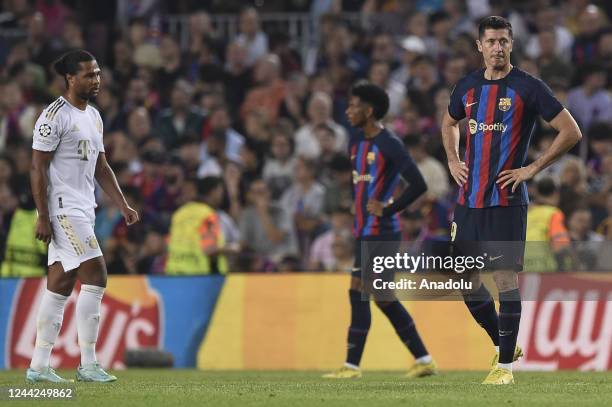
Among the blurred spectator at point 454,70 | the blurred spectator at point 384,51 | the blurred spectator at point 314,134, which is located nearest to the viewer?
the blurred spectator at point 314,134

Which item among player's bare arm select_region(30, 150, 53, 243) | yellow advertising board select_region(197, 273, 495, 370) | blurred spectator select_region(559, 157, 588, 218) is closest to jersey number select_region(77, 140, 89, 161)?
player's bare arm select_region(30, 150, 53, 243)

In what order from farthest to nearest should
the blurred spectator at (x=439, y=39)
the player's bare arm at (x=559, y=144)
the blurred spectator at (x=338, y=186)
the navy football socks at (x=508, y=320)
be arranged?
1. the blurred spectator at (x=439, y=39)
2. the blurred spectator at (x=338, y=186)
3. the navy football socks at (x=508, y=320)
4. the player's bare arm at (x=559, y=144)

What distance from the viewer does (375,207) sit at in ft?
39.7

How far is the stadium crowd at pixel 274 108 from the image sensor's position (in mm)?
16641

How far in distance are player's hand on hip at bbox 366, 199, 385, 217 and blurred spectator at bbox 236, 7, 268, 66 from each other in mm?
9179

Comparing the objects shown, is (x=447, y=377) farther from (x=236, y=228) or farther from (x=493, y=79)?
(x=236, y=228)

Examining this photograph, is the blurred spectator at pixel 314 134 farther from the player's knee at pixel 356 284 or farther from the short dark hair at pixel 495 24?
the short dark hair at pixel 495 24

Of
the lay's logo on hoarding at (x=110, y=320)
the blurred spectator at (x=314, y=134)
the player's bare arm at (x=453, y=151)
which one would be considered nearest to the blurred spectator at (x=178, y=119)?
the blurred spectator at (x=314, y=134)

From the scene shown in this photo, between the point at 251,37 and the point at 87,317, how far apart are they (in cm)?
1103

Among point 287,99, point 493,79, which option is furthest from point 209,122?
point 493,79

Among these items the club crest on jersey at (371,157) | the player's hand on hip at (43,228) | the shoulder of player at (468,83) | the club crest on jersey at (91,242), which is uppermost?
the shoulder of player at (468,83)

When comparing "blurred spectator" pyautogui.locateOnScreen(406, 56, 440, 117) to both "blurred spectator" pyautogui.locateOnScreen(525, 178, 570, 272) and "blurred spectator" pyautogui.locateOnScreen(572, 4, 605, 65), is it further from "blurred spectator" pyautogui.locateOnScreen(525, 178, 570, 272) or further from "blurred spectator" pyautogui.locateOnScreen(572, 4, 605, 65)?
"blurred spectator" pyautogui.locateOnScreen(525, 178, 570, 272)

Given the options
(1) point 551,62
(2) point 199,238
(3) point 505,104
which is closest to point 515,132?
(3) point 505,104

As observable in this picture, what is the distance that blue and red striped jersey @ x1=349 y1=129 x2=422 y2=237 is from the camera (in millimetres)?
12164
